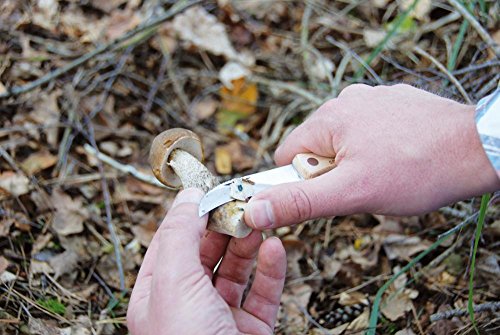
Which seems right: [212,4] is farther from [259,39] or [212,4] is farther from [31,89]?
[31,89]

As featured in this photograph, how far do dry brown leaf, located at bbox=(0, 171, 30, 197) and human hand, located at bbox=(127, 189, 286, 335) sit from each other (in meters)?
1.18

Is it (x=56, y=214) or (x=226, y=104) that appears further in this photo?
(x=226, y=104)

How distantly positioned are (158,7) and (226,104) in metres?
0.93

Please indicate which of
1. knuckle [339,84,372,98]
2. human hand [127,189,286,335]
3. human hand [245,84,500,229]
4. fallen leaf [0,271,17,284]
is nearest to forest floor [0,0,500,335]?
fallen leaf [0,271,17,284]

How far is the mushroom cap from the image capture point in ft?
6.35

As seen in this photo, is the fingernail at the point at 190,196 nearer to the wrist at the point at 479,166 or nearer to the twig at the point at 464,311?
the wrist at the point at 479,166

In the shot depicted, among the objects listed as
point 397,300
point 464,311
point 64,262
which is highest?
point 64,262

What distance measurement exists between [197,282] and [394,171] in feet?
2.31

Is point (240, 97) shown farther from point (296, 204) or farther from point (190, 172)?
point (296, 204)

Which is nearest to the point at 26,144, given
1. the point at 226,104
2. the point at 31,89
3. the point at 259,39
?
the point at 31,89

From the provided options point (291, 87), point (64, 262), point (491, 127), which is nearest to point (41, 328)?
point (64, 262)

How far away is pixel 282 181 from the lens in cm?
179

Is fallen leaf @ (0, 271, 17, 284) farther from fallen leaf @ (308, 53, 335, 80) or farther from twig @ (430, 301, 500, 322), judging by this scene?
fallen leaf @ (308, 53, 335, 80)

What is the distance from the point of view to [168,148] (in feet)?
6.32
